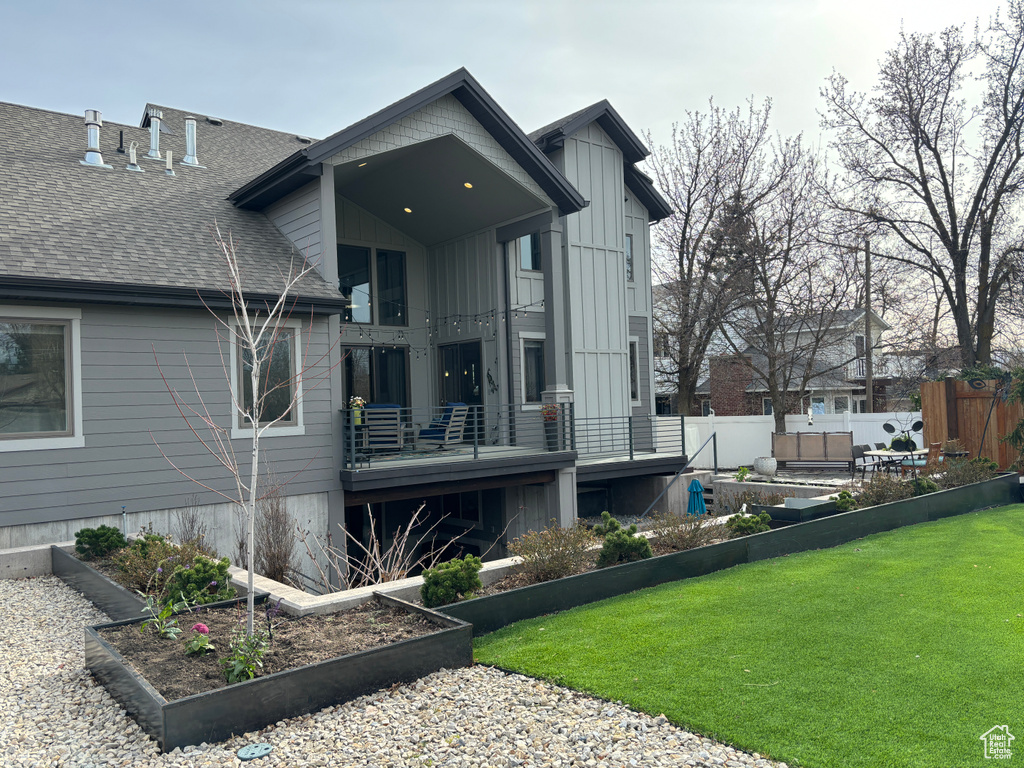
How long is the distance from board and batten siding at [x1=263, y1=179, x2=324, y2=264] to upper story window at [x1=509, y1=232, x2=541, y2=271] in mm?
4832

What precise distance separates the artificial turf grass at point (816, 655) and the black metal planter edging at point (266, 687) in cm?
50

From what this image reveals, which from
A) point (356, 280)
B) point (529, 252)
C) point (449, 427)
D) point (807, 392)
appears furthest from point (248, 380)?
point (807, 392)

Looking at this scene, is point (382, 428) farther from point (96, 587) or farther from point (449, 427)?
point (96, 587)

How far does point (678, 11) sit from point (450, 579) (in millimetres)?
9910

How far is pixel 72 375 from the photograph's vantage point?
822 cm

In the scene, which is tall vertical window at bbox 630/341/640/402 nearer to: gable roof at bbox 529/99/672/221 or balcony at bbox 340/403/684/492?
balcony at bbox 340/403/684/492

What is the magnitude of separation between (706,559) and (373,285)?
9.30m

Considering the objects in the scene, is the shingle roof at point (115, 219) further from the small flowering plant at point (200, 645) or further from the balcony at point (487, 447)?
the small flowering plant at point (200, 645)

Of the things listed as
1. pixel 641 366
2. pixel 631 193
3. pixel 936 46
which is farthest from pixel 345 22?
pixel 936 46

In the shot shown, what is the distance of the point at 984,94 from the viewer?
1922 centimetres

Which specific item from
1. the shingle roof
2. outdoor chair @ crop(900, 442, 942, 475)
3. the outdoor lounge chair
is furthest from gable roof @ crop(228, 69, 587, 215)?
outdoor chair @ crop(900, 442, 942, 475)

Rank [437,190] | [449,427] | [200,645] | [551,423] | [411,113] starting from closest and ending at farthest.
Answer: [200,645] < [411,113] < [449,427] < [551,423] < [437,190]

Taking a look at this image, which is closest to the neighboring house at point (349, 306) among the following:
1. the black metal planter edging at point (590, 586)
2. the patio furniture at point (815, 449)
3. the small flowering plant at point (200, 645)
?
the black metal planter edging at point (590, 586)

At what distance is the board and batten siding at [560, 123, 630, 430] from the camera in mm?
14211
